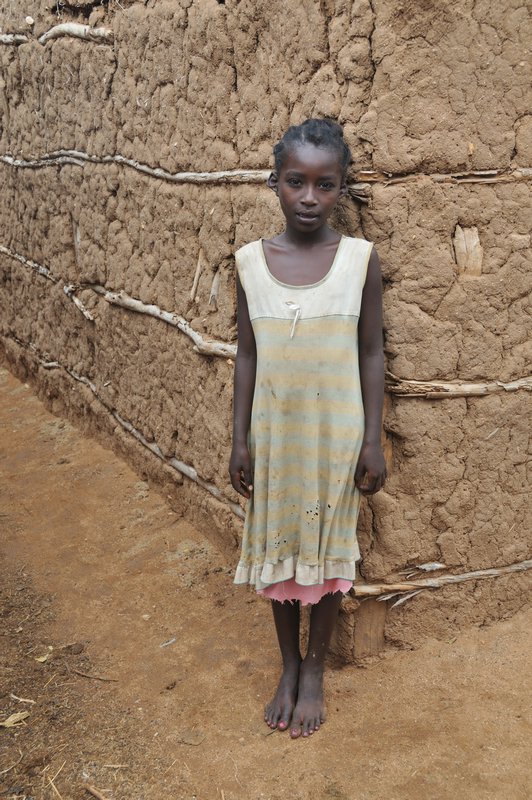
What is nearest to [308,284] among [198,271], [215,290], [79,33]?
[215,290]

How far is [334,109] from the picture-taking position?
220 cm

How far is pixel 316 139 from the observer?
196cm

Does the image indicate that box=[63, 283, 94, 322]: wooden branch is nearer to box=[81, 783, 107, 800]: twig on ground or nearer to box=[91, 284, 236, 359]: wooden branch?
box=[91, 284, 236, 359]: wooden branch

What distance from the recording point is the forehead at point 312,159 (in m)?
1.95

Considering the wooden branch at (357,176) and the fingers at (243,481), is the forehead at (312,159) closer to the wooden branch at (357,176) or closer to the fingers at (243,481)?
the wooden branch at (357,176)

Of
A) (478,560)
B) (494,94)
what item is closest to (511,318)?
(494,94)

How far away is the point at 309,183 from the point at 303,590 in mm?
1118

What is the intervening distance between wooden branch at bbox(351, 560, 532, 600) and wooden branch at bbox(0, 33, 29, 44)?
12.0 ft

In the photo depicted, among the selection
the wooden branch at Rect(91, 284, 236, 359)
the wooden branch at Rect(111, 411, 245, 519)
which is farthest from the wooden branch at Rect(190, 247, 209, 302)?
the wooden branch at Rect(111, 411, 245, 519)

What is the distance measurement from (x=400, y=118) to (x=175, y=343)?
5.15 feet

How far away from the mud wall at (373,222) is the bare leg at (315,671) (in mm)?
189

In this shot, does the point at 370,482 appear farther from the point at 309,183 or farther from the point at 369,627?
the point at 309,183

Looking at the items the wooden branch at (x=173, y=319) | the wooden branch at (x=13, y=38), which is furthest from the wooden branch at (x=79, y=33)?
the wooden branch at (x=173, y=319)

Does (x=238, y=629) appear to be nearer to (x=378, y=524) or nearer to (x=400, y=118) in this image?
(x=378, y=524)
